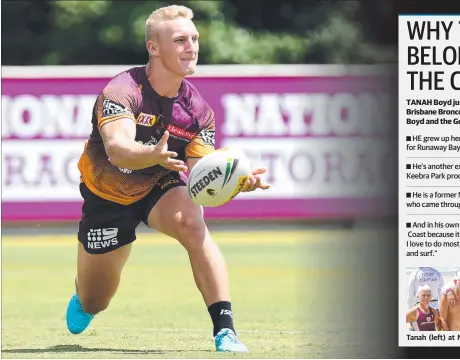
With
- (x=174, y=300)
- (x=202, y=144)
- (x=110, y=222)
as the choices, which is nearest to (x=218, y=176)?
(x=202, y=144)

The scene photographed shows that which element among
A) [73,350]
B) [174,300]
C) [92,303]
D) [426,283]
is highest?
[426,283]

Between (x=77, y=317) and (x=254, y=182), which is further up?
(x=254, y=182)

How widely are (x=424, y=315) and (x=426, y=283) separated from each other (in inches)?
6.0

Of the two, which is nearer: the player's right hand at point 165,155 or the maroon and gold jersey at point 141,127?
the player's right hand at point 165,155

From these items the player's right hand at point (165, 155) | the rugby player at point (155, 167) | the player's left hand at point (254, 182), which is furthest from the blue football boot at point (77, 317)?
the player's right hand at point (165, 155)

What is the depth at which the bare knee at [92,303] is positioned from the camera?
7.43m

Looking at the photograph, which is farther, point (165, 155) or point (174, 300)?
point (174, 300)

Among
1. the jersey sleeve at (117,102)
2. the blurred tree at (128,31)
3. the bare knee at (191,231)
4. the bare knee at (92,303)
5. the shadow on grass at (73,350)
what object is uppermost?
the blurred tree at (128,31)

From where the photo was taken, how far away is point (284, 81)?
1512cm

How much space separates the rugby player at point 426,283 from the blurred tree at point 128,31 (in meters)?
12.5

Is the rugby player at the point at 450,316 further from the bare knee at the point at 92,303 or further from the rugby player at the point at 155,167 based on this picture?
the bare knee at the point at 92,303

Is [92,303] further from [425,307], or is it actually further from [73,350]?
[425,307]

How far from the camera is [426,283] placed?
495 cm

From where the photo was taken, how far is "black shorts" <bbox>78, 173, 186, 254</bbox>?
6.96 m
